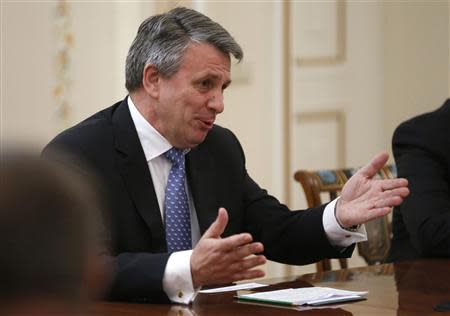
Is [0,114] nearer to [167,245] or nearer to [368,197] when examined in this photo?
[167,245]

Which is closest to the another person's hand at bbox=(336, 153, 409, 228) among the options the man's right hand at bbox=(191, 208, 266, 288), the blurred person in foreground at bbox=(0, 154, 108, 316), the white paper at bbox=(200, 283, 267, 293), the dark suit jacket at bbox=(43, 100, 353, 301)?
the dark suit jacket at bbox=(43, 100, 353, 301)

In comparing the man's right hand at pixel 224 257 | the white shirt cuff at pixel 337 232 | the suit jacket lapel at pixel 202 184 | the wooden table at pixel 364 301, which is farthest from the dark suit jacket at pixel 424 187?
the man's right hand at pixel 224 257

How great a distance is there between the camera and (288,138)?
16.4 ft

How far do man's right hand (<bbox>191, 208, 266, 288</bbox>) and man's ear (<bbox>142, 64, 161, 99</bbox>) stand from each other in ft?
2.38

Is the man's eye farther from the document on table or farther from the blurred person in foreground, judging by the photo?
the blurred person in foreground

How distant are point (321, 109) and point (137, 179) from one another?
274 cm

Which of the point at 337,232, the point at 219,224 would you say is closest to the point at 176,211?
the point at 337,232

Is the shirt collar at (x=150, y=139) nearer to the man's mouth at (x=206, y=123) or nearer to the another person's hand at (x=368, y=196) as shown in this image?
the man's mouth at (x=206, y=123)

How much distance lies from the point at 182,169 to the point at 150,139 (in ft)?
0.42

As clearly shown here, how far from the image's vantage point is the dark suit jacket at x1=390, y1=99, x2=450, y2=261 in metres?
2.95

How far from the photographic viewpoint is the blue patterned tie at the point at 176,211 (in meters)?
2.58

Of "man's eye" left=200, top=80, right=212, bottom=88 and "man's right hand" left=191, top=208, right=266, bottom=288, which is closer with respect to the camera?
"man's right hand" left=191, top=208, right=266, bottom=288

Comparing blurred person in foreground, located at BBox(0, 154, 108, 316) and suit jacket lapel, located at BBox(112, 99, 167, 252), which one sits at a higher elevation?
blurred person in foreground, located at BBox(0, 154, 108, 316)

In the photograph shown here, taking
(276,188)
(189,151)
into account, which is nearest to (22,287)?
(189,151)
